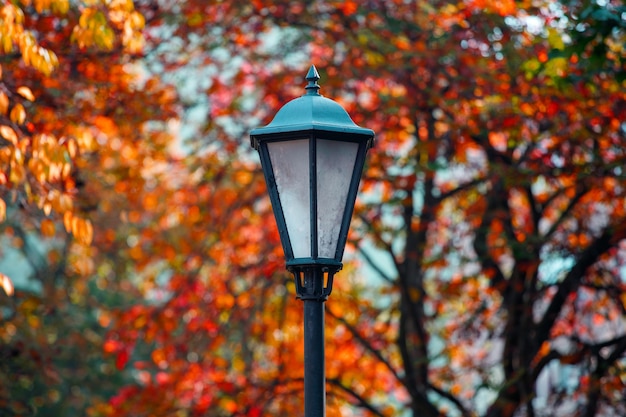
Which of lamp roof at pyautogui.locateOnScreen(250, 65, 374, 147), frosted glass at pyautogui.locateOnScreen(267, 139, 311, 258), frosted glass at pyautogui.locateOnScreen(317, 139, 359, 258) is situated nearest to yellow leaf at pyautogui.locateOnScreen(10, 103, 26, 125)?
lamp roof at pyautogui.locateOnScreen(250, 65, 374, 147)

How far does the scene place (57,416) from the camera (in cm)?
1953

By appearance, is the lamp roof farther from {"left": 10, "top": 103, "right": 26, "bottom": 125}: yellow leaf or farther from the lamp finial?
{"left": 10, "top": 103, "right": 26, "bottom": 125}: yellow leaf

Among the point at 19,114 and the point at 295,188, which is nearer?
the point at 295,188

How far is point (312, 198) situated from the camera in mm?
4371

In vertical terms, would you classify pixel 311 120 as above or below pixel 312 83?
below

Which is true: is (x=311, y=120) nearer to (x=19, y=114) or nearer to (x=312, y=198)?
(x=312, y=198)

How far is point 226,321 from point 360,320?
2296 mm

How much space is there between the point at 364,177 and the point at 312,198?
690 cm

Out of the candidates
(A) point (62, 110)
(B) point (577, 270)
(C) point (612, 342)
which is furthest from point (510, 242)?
(A) point (62, 110)

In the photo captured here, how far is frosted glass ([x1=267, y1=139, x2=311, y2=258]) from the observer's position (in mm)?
4398

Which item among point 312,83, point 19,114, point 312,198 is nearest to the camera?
point 312,198

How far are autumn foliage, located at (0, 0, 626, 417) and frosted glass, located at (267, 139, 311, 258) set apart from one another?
9.06ft

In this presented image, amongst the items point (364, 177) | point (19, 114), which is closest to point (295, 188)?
point (19, 114)

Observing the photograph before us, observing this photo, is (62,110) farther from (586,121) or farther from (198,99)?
(586,121)
